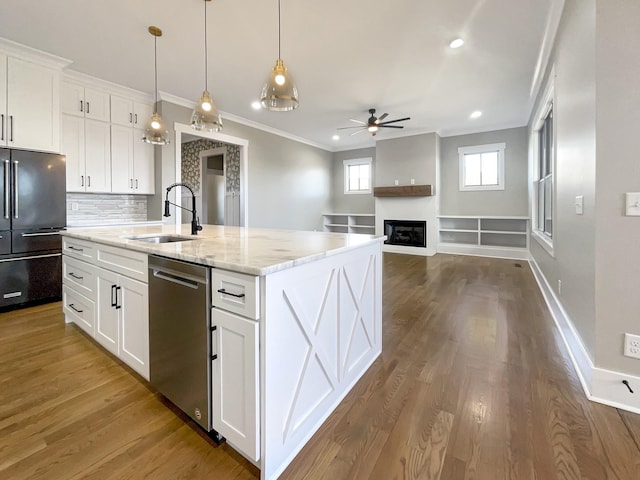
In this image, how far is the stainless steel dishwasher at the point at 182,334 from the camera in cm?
133

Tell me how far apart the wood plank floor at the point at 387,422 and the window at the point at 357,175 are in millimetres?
6436

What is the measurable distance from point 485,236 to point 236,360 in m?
7.08

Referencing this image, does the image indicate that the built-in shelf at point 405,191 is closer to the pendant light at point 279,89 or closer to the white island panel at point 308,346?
the pendant light at point 279,89

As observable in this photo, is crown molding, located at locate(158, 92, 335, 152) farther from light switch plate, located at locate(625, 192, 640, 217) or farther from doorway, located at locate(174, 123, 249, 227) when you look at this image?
light switch plate, located at locate(625, 192, 640, 217)

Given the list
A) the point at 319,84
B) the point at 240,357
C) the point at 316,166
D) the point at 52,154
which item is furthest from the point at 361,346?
the point at 316,166

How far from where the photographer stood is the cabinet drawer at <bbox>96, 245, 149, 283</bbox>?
1.72 m

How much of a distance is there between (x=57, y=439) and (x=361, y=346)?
1663 mm

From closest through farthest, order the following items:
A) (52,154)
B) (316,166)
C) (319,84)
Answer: (52,154) → (319,84) → (316,166)

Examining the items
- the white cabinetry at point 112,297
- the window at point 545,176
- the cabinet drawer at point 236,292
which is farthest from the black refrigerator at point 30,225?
the window at point 545,176

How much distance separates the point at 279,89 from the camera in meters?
2.18

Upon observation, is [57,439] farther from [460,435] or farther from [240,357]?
[460,435]

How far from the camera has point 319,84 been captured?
14.2 feet

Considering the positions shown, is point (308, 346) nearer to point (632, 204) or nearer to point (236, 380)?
point (236, 380)

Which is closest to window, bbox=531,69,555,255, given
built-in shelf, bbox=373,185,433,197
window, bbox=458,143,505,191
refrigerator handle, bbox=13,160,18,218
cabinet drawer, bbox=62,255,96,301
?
window, bbox=458,143,505,191
